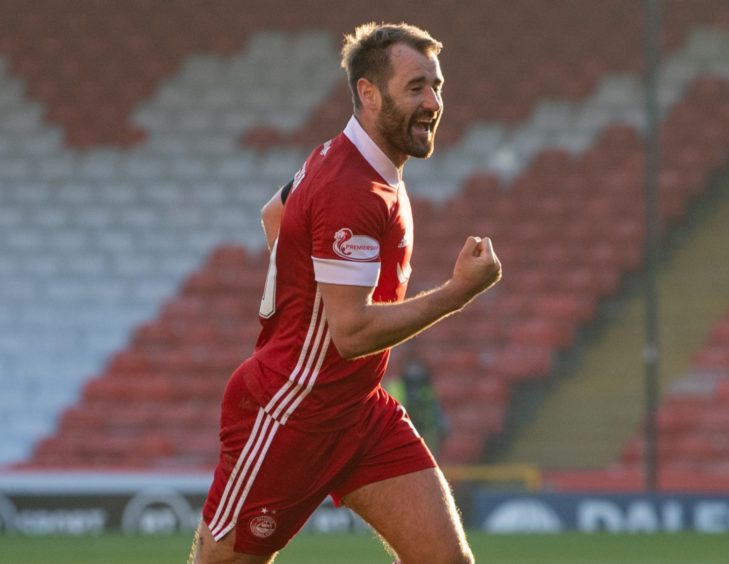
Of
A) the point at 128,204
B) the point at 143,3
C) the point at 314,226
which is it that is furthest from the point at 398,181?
the point at 143,3

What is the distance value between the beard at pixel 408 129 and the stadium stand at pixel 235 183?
35.7ft

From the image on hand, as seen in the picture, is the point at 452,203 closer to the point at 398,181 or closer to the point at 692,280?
the point at 692,280

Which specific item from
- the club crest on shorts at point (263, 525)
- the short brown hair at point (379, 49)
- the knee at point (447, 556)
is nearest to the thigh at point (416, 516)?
the knee at point (447, 556)

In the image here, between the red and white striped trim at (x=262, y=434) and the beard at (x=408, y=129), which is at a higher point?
the beard at (x=408, y=129)

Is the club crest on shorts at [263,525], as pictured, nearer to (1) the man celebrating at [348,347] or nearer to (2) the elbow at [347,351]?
(1) the man celebrating at [348,347]

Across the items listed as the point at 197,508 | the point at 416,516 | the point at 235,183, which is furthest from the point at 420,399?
the point at 416,516

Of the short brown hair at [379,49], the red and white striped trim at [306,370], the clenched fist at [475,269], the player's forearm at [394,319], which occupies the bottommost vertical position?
the red and white striped trim at [306,370]

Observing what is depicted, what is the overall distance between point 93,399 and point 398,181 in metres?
11.8

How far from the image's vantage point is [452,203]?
17391 mm

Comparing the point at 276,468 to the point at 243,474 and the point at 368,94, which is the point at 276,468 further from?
the point at 368,94

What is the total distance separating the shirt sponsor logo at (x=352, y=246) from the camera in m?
4.55

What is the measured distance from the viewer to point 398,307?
15.0 ft

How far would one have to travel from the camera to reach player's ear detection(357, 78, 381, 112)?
4.78 metres

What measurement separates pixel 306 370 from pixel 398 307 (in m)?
0.46
